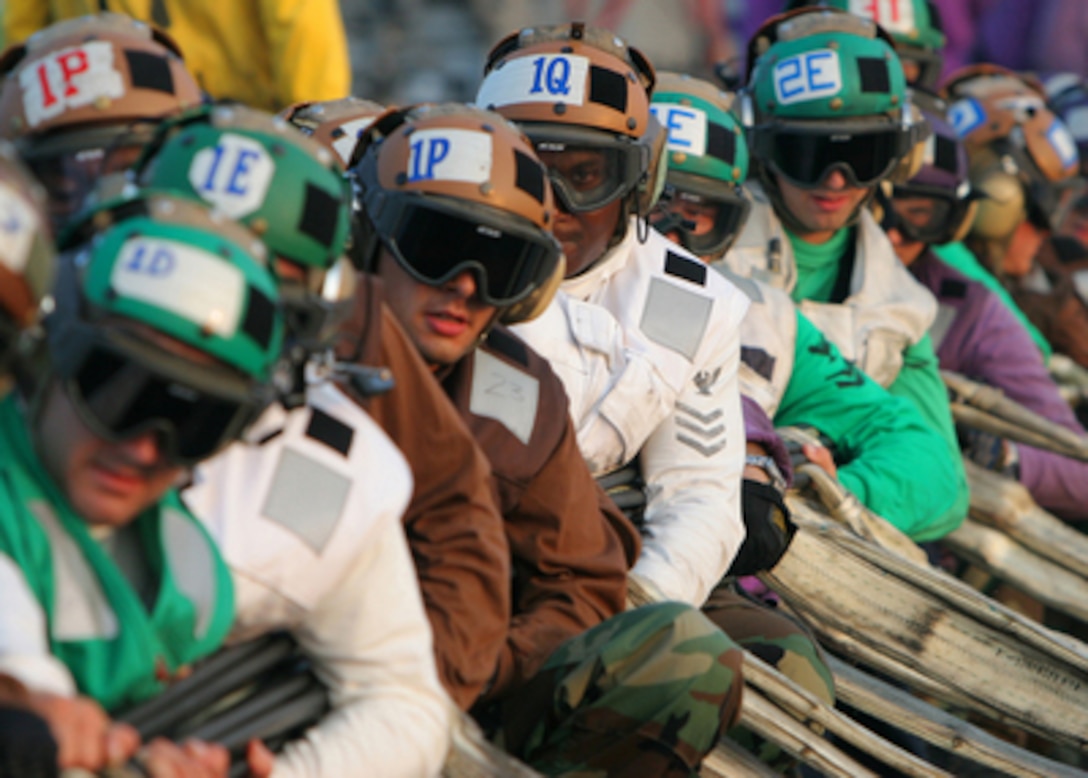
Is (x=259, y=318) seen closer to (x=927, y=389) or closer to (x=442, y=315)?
(x=442, y=315)

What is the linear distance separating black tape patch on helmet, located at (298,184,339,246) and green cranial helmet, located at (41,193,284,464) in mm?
432

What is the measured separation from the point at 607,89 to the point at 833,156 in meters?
1.71

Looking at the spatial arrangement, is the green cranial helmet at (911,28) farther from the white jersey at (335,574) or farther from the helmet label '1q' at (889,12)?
the white jersey at (335,574)

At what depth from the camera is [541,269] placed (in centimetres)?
405

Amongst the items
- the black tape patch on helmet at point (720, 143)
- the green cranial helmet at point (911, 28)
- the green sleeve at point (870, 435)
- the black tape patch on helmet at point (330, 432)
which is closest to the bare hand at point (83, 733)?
the black tape patch on helmet at point (330, 432)

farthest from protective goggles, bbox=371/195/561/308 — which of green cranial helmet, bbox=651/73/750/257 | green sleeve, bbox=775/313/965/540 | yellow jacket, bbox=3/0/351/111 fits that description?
yellow jacket, bbox=3/0/351/111

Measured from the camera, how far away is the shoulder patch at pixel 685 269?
5.07 m

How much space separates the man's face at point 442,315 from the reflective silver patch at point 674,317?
0.98m

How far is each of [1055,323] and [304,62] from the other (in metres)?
3.75

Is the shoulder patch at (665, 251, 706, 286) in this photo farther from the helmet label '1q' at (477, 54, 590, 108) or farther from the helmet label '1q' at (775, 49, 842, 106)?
the helmet label '1q' at (775, 49, 842, 106)

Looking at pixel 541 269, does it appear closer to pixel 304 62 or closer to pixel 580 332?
pixel 580 332

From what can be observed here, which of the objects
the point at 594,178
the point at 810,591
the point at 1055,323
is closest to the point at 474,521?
the point at 594,178

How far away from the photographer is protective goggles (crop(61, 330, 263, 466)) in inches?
108

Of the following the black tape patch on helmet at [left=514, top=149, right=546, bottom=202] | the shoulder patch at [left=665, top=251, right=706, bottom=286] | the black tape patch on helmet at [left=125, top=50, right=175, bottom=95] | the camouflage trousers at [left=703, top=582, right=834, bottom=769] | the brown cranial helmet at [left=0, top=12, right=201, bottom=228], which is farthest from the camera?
the shoulder patch at [left=665, top=251, right=706, bottom=286]
